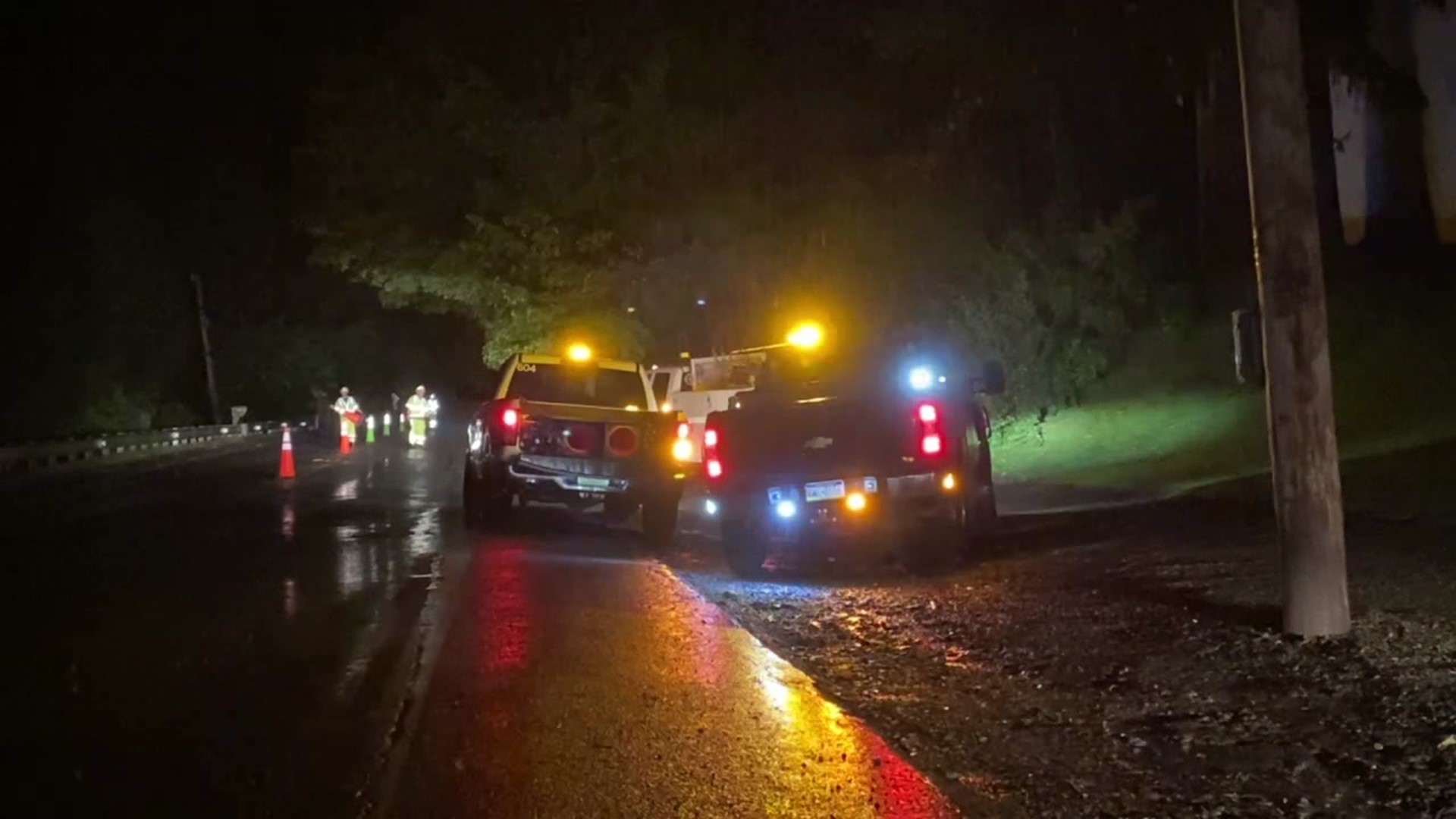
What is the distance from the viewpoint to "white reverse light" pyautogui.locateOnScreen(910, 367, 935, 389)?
13.6m

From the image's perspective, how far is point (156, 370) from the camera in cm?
5922

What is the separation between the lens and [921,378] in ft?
47.6

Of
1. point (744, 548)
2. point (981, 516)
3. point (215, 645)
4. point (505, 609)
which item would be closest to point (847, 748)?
point (505, 609)

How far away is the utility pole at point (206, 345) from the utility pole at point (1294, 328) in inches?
2172

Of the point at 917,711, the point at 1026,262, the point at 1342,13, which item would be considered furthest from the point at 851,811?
the point at 1026,262

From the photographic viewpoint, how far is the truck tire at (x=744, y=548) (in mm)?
13164

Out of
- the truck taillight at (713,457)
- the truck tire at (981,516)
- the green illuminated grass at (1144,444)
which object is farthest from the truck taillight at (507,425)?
the green illuminated grass at (1144,444)

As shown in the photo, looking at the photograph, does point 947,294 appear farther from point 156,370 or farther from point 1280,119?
point 156,370

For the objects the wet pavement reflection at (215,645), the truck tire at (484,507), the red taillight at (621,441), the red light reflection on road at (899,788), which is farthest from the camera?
the truck tire at (484,507)

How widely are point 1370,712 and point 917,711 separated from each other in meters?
2.20

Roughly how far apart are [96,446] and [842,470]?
28.9 m

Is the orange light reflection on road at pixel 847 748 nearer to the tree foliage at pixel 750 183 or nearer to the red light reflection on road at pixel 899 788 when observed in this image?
the red light reflection on road at pixel 899 788

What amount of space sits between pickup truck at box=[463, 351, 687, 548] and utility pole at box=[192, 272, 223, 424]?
4555 cm

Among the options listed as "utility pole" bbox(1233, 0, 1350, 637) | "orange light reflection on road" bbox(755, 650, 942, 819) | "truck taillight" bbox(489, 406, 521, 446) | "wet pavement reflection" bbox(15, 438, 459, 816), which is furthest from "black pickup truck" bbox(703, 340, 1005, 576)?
"utility pole" bbox(1233, 0, 1350, 637)
